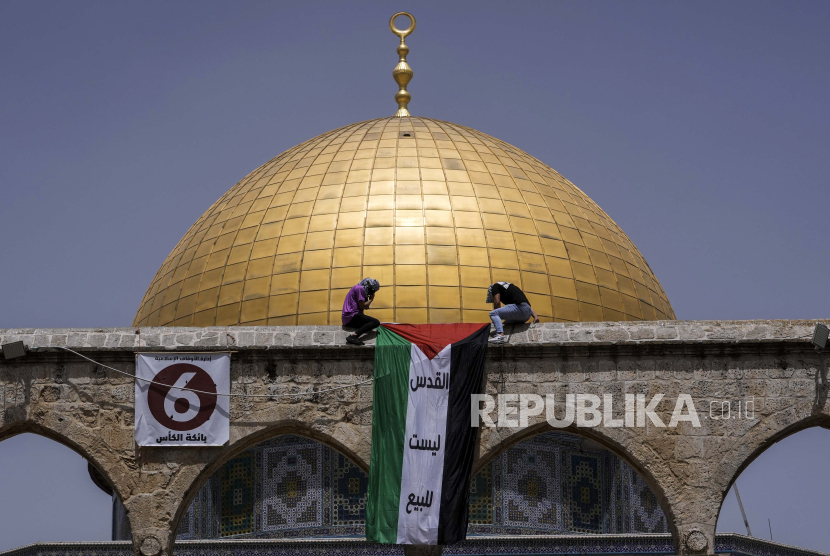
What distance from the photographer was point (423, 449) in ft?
32.4

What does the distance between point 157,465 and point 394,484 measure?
1.78m

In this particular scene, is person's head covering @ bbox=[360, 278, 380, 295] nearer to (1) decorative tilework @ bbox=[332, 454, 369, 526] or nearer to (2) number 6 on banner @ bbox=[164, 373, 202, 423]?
(2) number 6 on banner @ bbox=[164, 373, 202, 423]

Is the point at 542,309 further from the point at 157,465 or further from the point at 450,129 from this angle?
the point at 157,465

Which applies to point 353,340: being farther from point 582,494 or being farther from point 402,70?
point 402,70

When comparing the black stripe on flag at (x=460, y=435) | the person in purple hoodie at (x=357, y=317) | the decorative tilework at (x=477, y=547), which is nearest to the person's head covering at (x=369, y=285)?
the person in purple hoodie at (x=357, y=317)

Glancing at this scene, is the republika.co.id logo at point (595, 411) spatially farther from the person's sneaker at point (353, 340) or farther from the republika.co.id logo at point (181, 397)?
the republika.co.id logo at point (181, 397)

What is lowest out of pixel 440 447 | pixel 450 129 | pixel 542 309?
pixel 440 447

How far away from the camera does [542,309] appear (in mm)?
14047

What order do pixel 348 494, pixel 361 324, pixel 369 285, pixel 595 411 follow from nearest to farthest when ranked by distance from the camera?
pixel 595 411
pixel 361 324
pixel 369 285
pixel 348 494

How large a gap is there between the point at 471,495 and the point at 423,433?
14.8 feet

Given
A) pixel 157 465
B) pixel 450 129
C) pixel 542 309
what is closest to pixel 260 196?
pixel 450 129

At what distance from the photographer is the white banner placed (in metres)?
9.98

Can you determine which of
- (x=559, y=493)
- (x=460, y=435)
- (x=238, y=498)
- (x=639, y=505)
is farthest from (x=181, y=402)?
(x=639, y=505)

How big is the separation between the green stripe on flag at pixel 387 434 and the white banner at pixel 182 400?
3.72 ft
